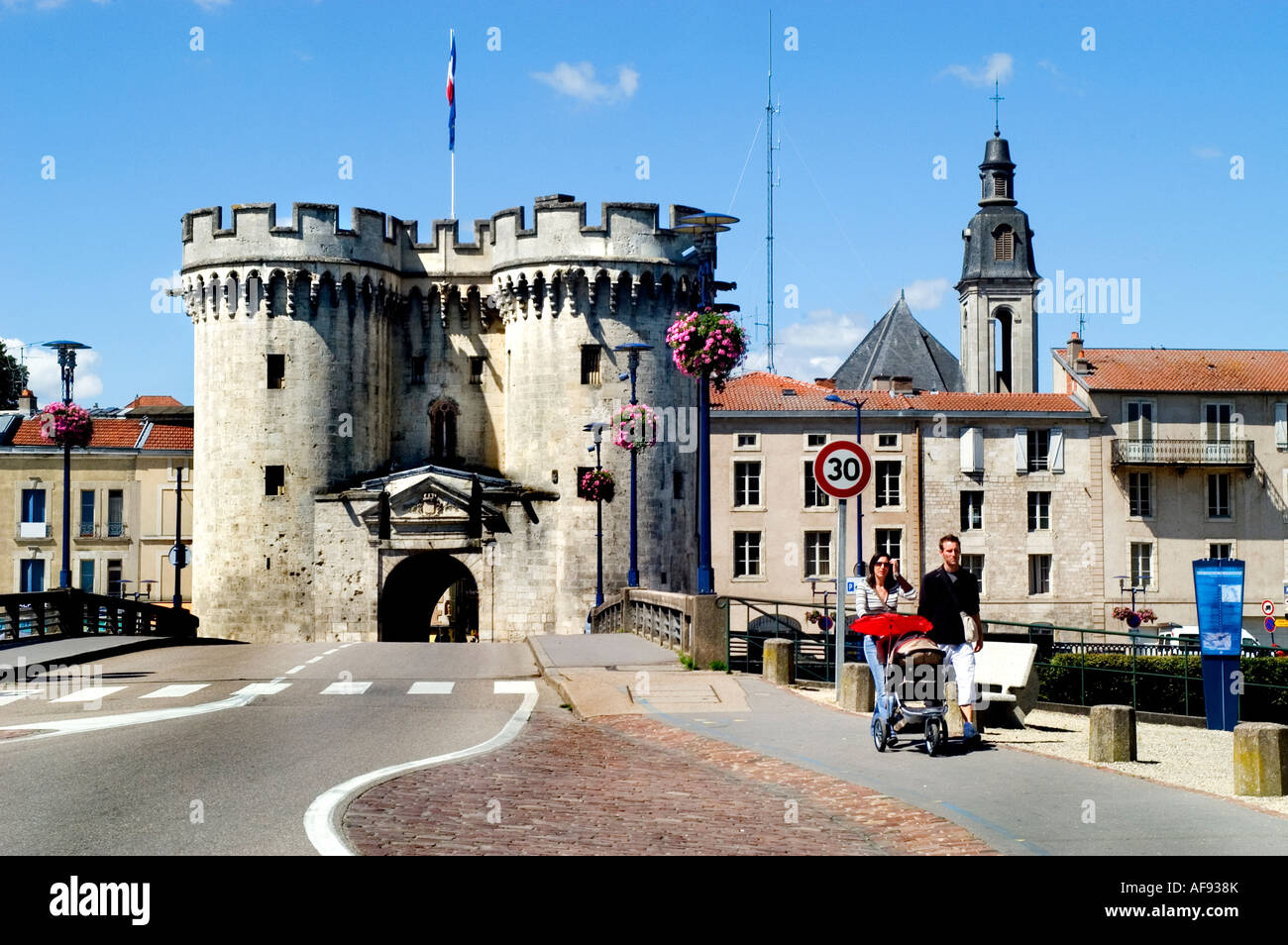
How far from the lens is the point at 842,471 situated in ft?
53.9

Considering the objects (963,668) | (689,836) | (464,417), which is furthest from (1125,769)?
(464,417)

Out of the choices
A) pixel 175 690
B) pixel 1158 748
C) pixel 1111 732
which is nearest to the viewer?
pixel 1111 732

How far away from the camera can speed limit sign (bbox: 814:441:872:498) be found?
645 inches

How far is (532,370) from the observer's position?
55.6 metres

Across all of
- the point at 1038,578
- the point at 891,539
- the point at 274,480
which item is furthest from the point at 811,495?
the point at 274,480

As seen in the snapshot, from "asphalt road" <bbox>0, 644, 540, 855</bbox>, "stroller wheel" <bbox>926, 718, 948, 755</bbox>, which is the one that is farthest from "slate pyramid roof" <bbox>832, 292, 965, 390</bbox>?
"stroller wheel" <bbox>926, 718, 948, 755</bbox>

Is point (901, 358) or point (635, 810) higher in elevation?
point (901, 358)

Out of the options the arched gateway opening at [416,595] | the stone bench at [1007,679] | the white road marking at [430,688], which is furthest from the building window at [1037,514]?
the stone bench at [1007,679]

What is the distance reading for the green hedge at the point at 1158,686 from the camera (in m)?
25.4

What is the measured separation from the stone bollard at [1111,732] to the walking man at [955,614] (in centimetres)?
108

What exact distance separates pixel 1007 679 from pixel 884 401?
179 feet

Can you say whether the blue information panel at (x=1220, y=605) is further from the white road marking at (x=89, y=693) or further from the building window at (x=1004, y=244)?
the building window at (x=1004, y=244)

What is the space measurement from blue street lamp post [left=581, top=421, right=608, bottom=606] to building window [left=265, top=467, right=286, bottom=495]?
1068 cm

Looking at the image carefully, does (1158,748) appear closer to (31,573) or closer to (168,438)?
(31,573)
